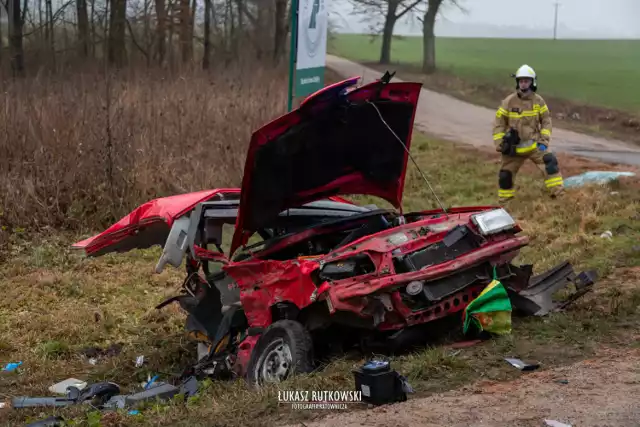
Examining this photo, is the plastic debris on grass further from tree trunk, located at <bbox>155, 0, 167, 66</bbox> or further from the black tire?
tree trunk, located at <bbox>155, 0, 167, 66</bbox>

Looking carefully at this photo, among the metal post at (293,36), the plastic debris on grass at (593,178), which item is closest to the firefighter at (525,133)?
the plastic debris on grass at (593,178)

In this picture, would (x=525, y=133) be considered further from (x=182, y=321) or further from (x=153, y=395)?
(x=153, y=395)

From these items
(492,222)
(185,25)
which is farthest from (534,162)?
(185,25)

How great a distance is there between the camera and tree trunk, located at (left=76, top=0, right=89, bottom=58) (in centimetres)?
2639

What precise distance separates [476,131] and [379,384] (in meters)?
19.3

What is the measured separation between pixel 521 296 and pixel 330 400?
2117mm

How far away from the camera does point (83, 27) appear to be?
27.0 meters

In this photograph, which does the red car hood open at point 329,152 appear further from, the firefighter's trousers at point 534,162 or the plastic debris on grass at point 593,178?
the plastic debris on grass at point 593,178

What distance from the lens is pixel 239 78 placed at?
60.1 ft

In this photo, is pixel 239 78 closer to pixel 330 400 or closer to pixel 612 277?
pixel 612 277

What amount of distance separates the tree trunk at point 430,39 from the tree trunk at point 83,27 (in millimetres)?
22129

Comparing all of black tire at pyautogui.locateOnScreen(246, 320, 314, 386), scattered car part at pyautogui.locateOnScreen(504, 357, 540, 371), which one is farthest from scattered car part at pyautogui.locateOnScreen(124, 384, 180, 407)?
scattered car part at pyautogui.locateOnScreen(504, 357, 540, 371)

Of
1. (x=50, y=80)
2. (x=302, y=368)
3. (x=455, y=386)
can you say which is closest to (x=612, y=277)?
(x=455, y=386)

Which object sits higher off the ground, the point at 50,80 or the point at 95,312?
the point at 50,80
